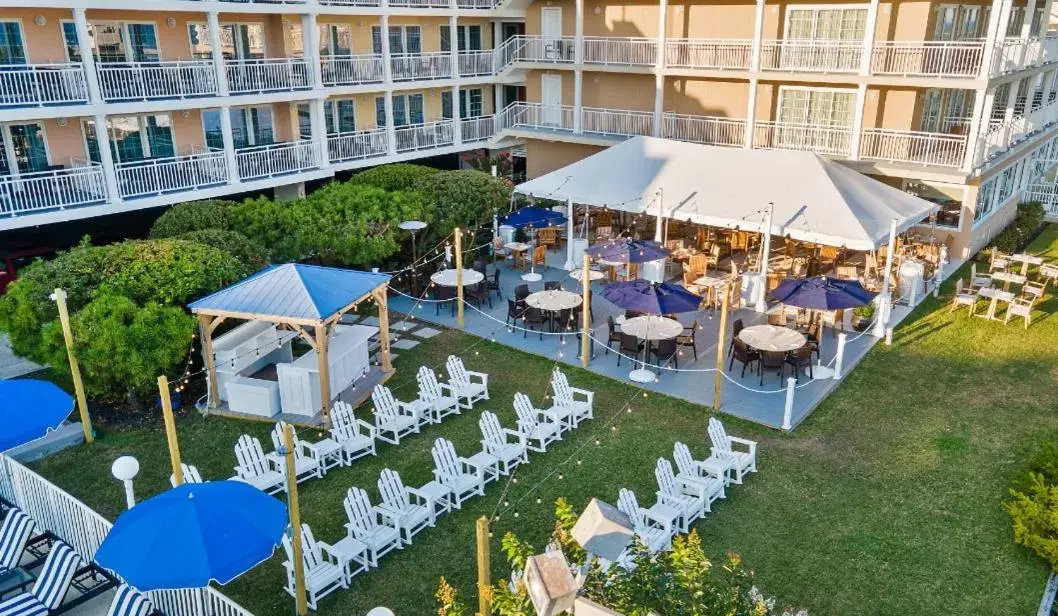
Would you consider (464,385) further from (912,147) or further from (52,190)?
(912,147)

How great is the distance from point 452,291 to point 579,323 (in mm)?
3363

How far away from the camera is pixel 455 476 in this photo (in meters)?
11.8

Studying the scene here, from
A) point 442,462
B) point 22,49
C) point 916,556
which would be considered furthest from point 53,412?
point 22,49

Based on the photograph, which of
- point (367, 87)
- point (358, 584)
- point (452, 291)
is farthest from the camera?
point (367, 87)

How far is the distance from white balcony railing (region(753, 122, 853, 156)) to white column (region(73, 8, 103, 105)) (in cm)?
1872

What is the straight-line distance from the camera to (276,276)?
1429 centimetres

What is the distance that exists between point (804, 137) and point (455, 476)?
17.6m

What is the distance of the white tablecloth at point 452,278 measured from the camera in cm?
1894

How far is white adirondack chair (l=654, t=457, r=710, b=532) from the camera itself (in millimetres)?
11086

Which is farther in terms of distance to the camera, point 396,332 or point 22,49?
point 22,49

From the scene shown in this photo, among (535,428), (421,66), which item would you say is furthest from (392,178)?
(535,428)

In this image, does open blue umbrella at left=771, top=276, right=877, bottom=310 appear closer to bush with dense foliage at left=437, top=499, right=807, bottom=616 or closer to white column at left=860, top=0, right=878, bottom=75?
white column at left=860, top=0, right=878, bottom=75

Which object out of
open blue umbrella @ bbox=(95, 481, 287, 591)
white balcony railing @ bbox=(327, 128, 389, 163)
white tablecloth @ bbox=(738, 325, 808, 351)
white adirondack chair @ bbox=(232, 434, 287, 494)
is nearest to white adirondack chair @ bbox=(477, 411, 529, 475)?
white adirondack chair @ bbox=(232, 434, 287, 494)

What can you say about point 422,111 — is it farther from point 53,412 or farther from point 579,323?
point 53,412
